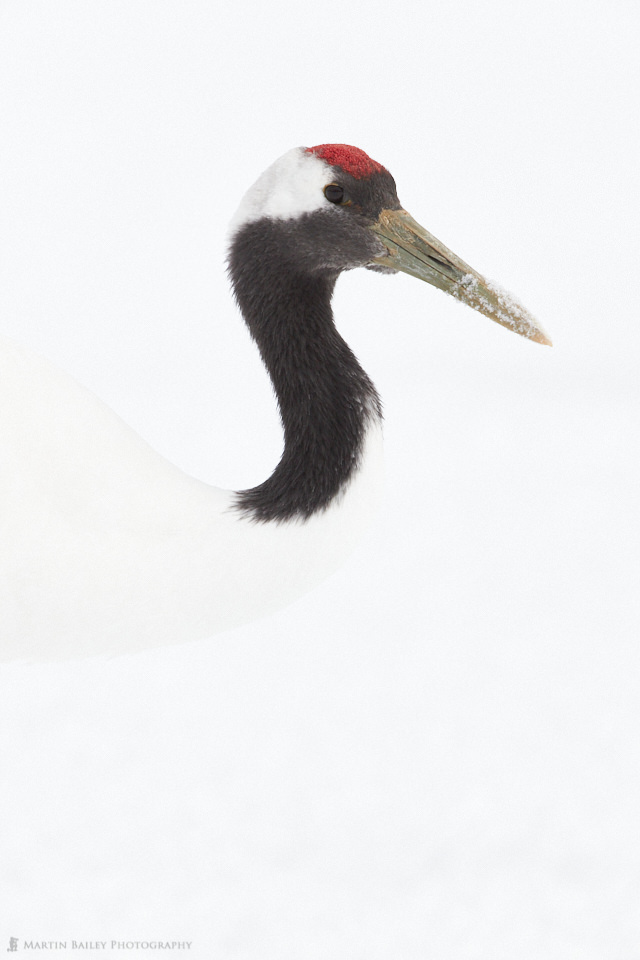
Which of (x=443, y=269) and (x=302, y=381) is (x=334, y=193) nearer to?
(x=443, y=269)

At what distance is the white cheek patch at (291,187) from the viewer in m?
2.54

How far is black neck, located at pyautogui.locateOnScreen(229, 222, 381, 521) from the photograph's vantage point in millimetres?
2566

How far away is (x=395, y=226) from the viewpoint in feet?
8.57

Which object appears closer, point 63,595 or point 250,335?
point 63,595

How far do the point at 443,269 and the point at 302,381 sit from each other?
0.42 meters

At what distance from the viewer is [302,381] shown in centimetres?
262

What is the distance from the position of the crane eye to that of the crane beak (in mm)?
104

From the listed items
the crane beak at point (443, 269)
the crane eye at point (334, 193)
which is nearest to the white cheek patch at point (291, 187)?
the crane eye at point (334, 193)

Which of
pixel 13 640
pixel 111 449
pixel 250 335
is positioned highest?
pixel 250 335

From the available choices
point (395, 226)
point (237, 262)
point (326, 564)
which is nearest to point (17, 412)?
point (237, 262)

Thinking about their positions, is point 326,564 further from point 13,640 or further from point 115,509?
point 13,640

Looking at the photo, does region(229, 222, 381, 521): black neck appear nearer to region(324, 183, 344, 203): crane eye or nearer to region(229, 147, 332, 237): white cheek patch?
region(229, 147, 332, 237): white cheek patch

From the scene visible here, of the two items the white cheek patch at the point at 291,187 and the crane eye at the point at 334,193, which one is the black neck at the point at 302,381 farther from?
the crane eye at the point at 334,193

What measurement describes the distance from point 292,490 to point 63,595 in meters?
0.54
